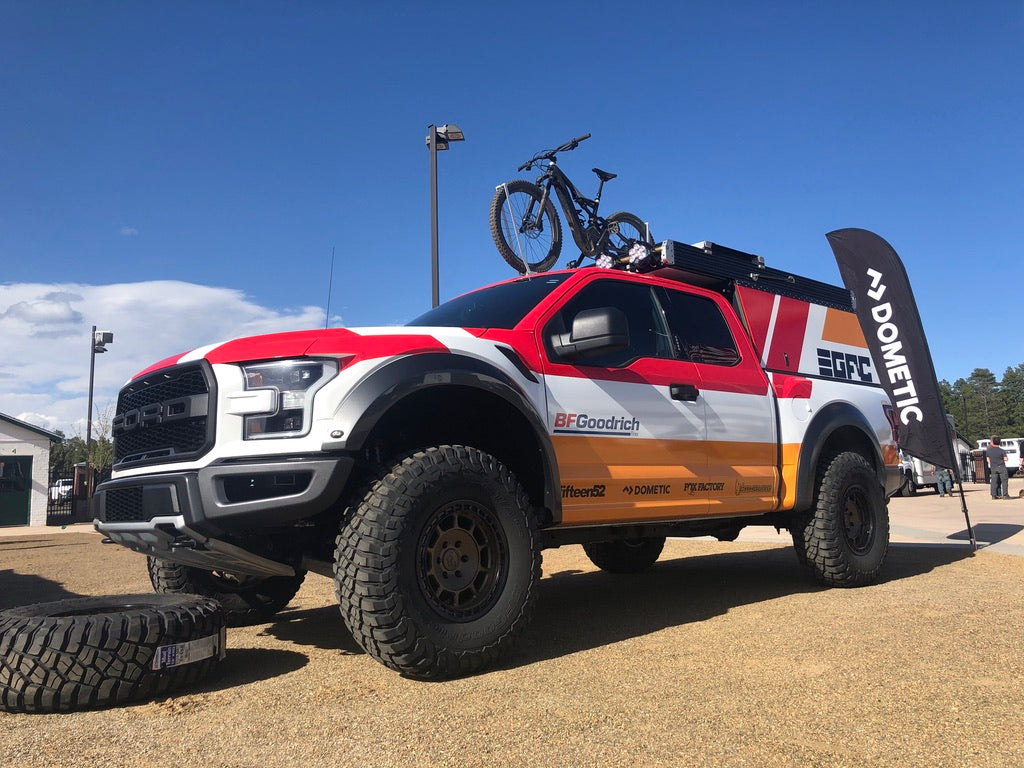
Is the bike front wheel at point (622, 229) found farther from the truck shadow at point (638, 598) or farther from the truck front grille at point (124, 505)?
the truck front grille at point (124, 505)

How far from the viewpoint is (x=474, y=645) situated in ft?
11.0

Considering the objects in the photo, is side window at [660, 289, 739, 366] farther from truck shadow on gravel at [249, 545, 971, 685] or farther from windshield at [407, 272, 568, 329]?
truck shadow on gravel at [249, 545, 971, 685]

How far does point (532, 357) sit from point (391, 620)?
1555 millimetres

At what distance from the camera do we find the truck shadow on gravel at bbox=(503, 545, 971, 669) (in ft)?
13.8

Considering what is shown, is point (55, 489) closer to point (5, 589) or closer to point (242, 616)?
point (5, 589)

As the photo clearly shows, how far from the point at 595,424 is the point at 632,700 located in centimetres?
160

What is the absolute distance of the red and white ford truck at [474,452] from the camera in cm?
320

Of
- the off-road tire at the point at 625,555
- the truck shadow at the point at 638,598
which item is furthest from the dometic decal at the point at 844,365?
the off-road tire at the point at 625,555

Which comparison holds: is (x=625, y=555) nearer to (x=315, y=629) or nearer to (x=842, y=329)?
(x=842, y=329)

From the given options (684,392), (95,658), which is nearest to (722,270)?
(684,392)

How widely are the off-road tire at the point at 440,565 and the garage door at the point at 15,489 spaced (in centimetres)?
2420

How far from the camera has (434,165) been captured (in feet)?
32.6

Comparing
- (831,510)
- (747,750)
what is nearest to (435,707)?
(747,750)

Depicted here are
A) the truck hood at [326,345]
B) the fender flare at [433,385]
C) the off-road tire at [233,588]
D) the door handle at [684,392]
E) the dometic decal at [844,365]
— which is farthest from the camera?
the dometic decal at [844,365]
